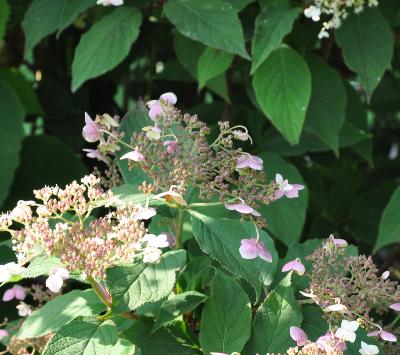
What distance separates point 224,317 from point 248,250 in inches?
3.5

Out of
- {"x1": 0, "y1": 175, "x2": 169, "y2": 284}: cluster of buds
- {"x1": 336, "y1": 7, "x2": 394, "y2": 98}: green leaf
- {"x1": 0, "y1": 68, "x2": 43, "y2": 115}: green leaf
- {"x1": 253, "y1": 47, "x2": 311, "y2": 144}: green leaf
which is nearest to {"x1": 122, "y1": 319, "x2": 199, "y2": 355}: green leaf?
{"x1": 0, "y1": 175, "x2": 169, "y2": 284}: cluster of buds

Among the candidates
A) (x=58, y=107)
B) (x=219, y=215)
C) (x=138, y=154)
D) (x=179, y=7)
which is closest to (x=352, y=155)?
(x=58, y=107)

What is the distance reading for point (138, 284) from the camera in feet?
3.09

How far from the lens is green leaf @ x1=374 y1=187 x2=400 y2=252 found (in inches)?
63.1

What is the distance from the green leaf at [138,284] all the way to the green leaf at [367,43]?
0.79m

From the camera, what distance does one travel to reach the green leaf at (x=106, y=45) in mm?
1609

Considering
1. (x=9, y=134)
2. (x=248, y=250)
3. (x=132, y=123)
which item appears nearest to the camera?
(x=248, y=250)

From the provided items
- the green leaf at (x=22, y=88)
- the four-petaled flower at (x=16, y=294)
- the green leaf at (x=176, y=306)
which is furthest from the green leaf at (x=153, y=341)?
the green leaf at (x=22, y=88)

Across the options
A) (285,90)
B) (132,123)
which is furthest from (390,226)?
(132,123)

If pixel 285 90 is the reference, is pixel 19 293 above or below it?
below

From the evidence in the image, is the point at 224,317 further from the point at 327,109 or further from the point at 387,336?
the point at 327,109

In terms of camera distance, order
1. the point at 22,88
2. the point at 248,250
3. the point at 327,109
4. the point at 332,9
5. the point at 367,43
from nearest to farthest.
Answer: the point at 248,250, the point at 332,9, the point at 367,43, the point at 327,109, the point at 22,88

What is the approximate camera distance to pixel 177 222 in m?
1.16

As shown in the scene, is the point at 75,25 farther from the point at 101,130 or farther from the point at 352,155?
the point at 101,130
